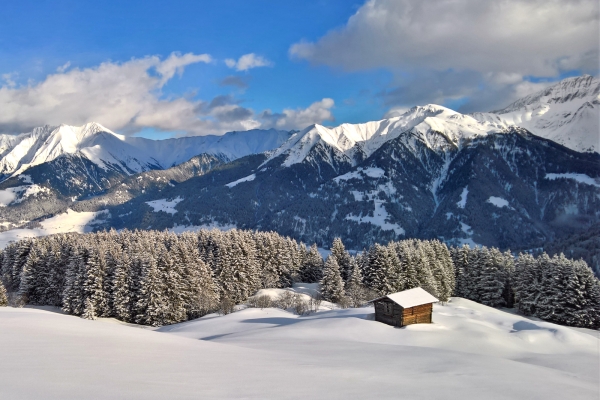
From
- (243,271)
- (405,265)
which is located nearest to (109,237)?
(243,271)

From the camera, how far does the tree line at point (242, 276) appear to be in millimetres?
60625

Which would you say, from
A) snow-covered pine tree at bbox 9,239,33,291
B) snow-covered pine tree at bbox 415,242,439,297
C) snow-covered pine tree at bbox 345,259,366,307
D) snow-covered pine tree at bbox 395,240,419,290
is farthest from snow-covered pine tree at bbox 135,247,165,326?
snow-covered pine tree at bbox 415,242,439,297

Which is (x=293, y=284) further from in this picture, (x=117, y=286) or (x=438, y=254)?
(x=117, y=286)

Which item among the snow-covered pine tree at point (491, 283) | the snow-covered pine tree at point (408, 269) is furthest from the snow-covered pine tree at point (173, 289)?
the snow-covered pine tree at point (491, 283)

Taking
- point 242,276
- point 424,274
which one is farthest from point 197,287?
point 424,274

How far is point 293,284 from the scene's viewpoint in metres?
85.5

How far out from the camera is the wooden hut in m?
40.9

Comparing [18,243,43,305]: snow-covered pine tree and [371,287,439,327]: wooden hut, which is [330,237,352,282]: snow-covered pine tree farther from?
[18,243,43,305]: snow-covered pine tree

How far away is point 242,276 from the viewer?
2869 inches

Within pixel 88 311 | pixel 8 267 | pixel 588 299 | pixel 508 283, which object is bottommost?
pixel 588 299

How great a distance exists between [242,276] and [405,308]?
38941mm

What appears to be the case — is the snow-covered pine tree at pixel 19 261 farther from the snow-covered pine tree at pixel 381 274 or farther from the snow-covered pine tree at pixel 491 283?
the snow-covered pine tree at pixel 491 283

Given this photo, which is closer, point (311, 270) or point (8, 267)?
point (8, 267)

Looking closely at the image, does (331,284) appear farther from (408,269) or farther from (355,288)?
(408,269)
